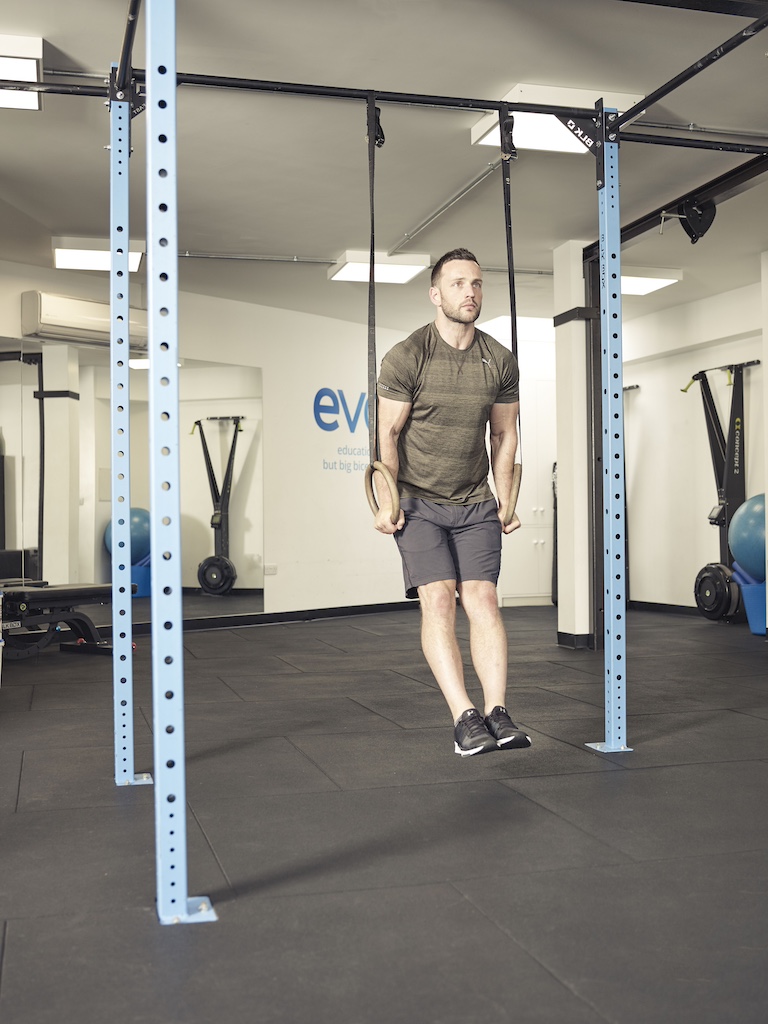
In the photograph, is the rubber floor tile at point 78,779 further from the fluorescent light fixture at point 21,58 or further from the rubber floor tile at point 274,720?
the fluorescent light fixture at point 21,58

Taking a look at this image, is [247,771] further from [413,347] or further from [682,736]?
[682,736]

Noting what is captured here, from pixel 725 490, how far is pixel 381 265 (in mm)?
3573

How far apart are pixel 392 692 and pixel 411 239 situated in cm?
348

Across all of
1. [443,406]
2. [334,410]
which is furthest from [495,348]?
[334,410]

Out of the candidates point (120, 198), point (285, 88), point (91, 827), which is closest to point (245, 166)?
point (285, 88)

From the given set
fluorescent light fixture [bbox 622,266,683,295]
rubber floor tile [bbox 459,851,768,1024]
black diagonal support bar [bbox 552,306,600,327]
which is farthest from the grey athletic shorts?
fluorescent light fixture [bbox 622,266,683,295]

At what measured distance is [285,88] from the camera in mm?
3562

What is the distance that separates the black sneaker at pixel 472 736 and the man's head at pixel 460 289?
132 centimetres

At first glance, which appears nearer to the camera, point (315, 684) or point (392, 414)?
point (392, 414)

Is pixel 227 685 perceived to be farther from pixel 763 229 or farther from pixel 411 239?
pixel 763 229

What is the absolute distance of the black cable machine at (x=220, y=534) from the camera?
880cm

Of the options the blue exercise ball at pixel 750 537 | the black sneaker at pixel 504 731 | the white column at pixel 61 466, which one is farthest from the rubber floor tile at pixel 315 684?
the blue exercise ball at pixel 750 537

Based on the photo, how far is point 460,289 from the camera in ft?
11.2

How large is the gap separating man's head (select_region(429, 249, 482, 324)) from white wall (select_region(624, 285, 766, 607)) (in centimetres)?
583
